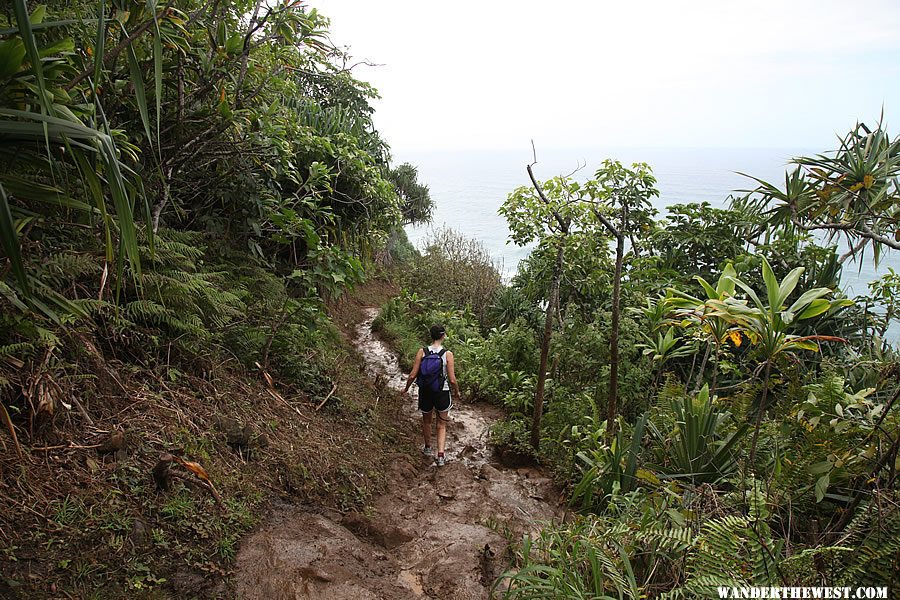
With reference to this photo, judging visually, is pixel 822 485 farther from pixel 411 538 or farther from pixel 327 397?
pixel 327 397

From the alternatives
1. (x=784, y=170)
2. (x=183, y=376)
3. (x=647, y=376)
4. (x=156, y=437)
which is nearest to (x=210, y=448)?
(x=156, y=437)

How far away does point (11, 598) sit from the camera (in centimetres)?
185

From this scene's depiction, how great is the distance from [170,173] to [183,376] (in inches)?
69.4

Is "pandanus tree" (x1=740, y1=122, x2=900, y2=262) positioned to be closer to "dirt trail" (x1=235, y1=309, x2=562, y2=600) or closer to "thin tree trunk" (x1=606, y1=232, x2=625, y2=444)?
"thin tree trunk" (x1=606, y1=232, x2=625, y2=444)

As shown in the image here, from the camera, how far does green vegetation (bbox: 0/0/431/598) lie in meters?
1.91

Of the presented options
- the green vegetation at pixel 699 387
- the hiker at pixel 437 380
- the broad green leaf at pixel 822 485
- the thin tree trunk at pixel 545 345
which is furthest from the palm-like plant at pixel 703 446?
the hiker at pixel 437 380

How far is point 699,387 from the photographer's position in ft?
15.4

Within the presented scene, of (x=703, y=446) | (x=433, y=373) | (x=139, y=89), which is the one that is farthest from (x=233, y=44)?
(x=703, y=446)

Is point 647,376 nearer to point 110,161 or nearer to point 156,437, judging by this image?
point 156,437

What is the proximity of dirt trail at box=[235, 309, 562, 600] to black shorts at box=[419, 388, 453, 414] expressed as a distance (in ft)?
1.89

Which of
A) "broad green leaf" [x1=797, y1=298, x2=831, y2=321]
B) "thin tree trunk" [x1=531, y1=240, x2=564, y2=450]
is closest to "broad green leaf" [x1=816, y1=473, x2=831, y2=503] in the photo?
"broad green leaf" [x1=797, y1=298, x2=831, y2=321]

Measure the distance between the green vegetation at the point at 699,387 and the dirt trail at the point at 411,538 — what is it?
0.31 metres

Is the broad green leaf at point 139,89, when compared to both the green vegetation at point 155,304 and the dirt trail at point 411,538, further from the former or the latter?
the dirt trail at point 411,538

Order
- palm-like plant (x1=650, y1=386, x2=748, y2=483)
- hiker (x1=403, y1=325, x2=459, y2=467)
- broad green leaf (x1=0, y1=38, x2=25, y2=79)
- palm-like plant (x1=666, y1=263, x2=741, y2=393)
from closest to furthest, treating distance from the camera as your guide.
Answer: broad green leaf (x1=0, y1=38, x2=25, y2=79)
palm-like plant (x1=666, y1=263, x2=741, y2=393)
palm-like plant (x1=650, y1=386, x2=748, y2=483)
hiker (x1=403, y1=325, x2=459, y2=467)
